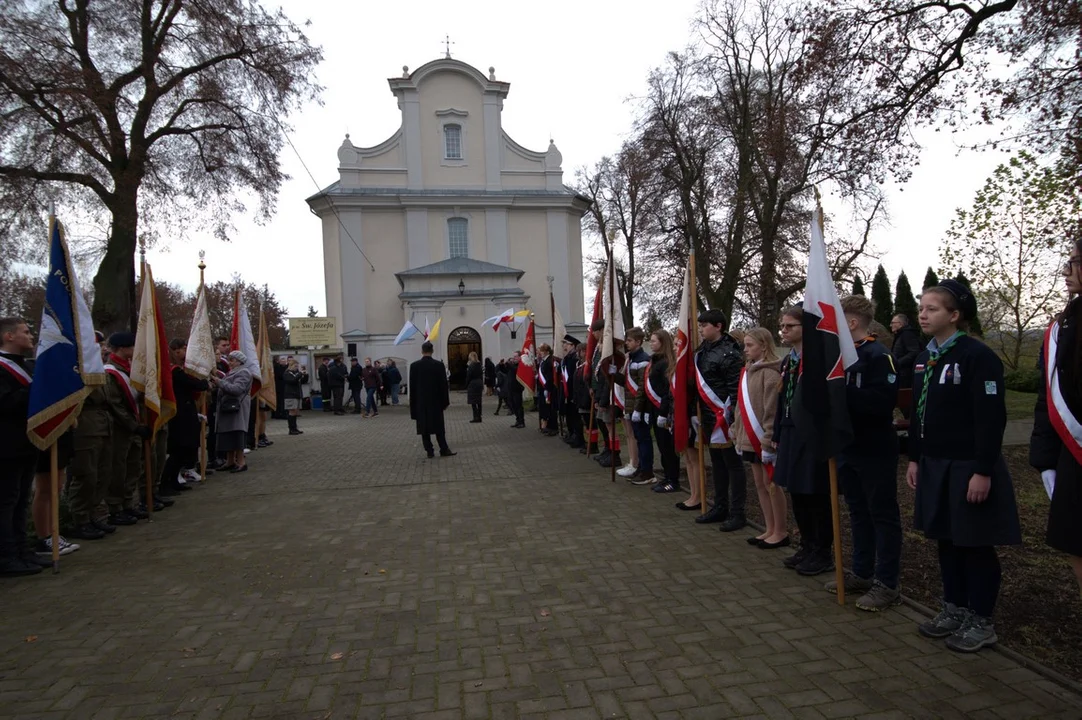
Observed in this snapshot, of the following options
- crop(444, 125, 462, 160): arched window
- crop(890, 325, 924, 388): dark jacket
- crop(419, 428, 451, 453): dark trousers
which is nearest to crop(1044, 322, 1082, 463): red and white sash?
crop(890, 325, 924, 388): dark jacket

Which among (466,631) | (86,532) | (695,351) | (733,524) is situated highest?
(695,351)

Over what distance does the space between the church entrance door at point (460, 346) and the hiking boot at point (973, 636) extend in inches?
1197

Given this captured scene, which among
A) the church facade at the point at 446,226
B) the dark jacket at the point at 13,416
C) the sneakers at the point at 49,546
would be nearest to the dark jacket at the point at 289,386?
the sneakers at the point at 49,546

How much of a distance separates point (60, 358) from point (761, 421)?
6.00 metres

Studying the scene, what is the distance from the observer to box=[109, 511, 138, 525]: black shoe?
288 inches

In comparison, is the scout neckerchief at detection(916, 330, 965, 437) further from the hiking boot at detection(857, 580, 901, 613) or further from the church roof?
the church roof

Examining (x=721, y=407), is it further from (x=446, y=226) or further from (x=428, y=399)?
(x=446, y=226)

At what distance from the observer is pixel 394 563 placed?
565cm

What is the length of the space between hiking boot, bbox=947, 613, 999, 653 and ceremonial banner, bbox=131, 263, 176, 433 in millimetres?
7639

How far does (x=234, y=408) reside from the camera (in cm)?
1088

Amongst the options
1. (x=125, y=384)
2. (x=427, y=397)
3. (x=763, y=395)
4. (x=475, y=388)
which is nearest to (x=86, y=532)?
(x=125, y=384)

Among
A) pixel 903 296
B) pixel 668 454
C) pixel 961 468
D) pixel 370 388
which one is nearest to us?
pixel 961 468

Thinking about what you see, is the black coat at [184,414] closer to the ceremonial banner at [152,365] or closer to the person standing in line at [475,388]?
the ceremonial banner at [152,365]

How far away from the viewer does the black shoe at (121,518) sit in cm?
731
